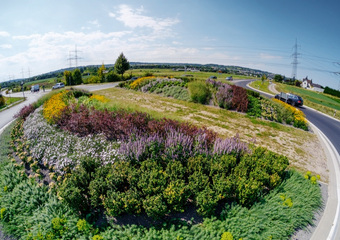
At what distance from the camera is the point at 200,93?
16.7 m

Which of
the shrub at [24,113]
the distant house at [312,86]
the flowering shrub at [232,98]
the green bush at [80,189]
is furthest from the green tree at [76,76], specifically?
the distant house at [312,86]

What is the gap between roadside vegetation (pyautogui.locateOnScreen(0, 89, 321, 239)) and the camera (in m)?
3.90

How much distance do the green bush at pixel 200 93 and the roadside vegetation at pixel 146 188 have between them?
1022 centimetres

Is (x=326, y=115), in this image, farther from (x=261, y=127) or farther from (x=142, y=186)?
(x=142, y=186)

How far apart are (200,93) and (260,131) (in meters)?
7.12

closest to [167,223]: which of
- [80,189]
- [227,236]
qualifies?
[227,236]

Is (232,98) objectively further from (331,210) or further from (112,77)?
(112,77)

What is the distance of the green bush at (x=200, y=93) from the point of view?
54.7 ft

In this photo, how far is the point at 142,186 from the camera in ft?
14.2

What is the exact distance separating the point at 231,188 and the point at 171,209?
1.62 meters

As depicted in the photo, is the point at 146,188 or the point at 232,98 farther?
the point at 232,98

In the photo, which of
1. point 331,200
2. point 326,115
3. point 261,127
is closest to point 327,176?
point 331,200

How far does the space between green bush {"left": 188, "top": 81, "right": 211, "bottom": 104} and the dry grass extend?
945 mm

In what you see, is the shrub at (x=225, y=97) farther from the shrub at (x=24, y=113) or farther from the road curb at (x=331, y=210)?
the shrub at (x=24, y=113)
